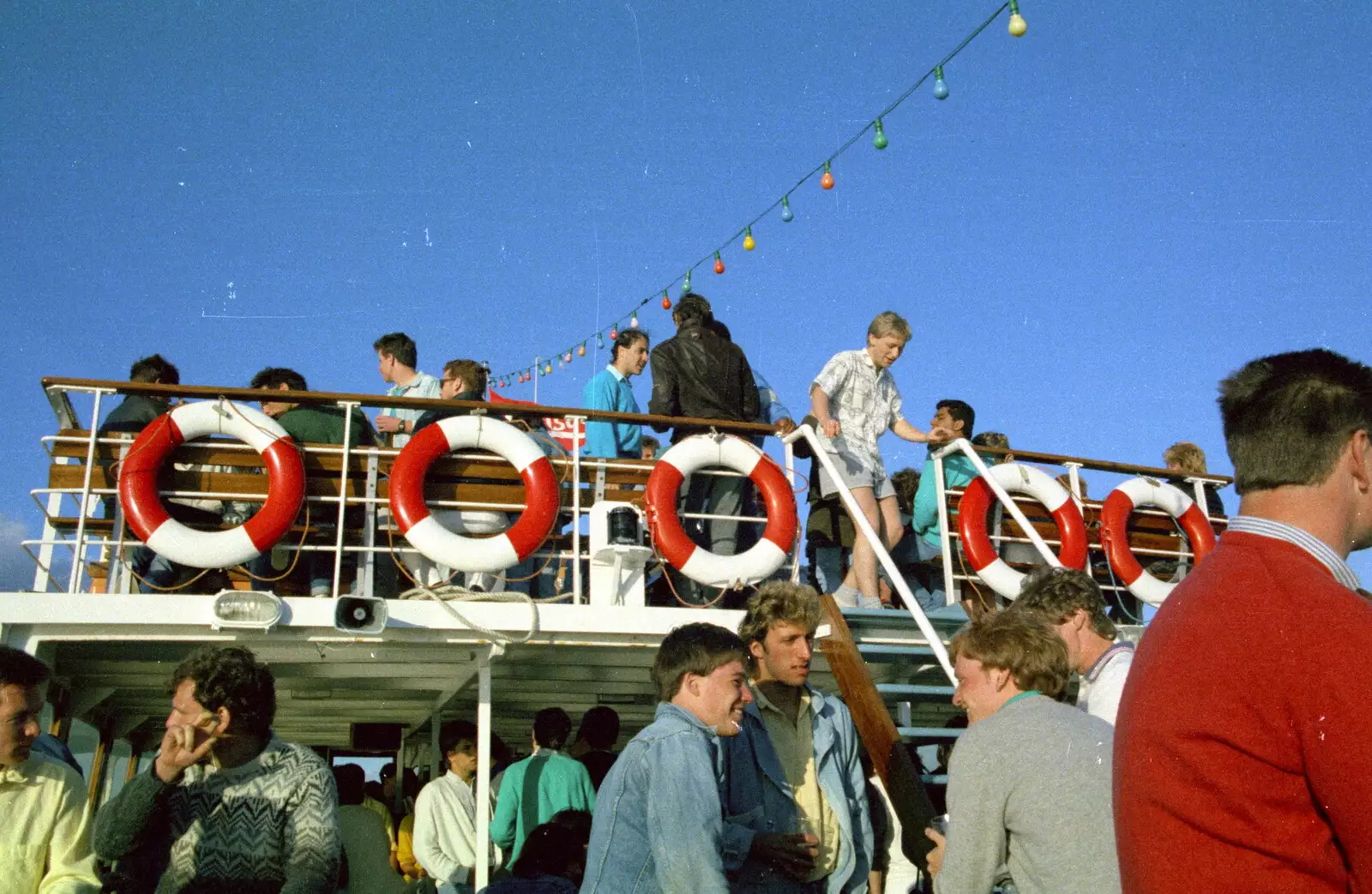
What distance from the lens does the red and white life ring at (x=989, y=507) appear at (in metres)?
6.75

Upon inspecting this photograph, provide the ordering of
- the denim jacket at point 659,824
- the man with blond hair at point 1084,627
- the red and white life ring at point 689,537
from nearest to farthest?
the denim jacket at point 659,824
the man with blond hair at point 1084,627
the red and white life ring at point 689,537

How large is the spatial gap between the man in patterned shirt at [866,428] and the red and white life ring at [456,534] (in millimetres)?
1647

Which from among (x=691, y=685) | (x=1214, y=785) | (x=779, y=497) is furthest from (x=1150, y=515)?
(x=1214, y=785)

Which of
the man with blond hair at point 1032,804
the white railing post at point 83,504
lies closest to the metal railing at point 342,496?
the white railing post at point 83,504

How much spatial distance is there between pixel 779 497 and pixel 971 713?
3665 mm

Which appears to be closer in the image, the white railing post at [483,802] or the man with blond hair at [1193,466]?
the white railing post at [483,802]

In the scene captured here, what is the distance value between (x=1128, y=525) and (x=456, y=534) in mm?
4255

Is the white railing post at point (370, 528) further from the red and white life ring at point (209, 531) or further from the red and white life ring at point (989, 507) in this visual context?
the red and white life ring at point (989, 507)

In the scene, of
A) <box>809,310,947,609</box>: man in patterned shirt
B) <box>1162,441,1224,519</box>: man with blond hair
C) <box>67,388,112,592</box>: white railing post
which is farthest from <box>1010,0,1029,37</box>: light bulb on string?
<box>67,388,112,592</box>: white railing post

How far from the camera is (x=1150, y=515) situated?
774cm

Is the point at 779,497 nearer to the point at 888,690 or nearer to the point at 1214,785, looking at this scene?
the point at 888,690

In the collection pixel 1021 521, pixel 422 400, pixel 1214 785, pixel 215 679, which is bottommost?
pixel 1214 785

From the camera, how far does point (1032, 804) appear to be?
231cm

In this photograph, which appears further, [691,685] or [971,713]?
[691,685]
